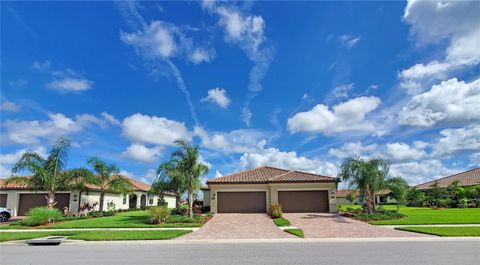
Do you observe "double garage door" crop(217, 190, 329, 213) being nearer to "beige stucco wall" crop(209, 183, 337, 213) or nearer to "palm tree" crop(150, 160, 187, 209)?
"beige stucco wall" crop(209, 183, 337, 213)

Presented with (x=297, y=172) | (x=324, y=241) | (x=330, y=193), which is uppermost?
(x=297, y=172)

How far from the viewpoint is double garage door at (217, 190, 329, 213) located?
27203mm

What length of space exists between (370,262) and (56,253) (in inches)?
397

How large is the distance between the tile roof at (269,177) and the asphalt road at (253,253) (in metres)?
14.8

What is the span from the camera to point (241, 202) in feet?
91.1

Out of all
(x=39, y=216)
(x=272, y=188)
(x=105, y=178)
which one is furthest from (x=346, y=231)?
(x=105, y=178)

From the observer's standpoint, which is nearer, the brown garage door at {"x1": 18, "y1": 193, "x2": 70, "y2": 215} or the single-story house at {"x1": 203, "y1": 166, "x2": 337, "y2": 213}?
the single-story house at {"x1": 203, "y1": 166, "x2": 337, "y2": 213}

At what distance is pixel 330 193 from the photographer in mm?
27188

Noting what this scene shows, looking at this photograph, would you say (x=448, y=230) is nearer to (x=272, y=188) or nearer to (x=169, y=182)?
(x=272, y=188)

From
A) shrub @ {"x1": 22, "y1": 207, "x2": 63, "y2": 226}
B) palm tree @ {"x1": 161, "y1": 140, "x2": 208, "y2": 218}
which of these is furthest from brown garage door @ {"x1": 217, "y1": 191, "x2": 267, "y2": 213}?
shrub @ {"x1": 22, "y1": 207, "x2": 63, "y2": 226}

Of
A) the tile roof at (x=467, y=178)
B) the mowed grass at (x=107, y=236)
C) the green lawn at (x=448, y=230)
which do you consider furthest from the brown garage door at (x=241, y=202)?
the tile roof at (x=467, y=178)

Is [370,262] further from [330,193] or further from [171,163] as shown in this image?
[330,193]

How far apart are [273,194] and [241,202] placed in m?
2.91

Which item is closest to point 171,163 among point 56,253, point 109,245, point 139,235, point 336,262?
point 139,235
